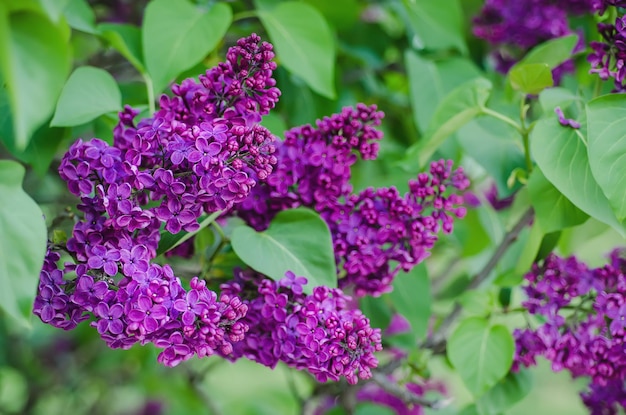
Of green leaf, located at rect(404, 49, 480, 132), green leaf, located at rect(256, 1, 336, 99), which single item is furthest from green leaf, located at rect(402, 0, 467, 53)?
green leaf, located at rect(256, 1, 336, 99)

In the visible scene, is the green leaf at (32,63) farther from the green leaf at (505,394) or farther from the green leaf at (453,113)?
the green leaf at (505,394)

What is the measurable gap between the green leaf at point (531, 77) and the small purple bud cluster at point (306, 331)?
0.42m

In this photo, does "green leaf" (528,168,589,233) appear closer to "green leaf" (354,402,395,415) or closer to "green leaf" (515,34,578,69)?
"green leaf" (515,34,578,69)

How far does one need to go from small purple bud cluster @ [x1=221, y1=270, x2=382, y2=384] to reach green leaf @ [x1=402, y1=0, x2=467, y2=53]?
0.74 meters

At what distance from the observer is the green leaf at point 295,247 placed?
0.89 m

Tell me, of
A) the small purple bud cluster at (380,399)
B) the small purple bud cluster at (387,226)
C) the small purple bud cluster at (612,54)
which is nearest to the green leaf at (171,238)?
the small purple bud cluster at (387,226)

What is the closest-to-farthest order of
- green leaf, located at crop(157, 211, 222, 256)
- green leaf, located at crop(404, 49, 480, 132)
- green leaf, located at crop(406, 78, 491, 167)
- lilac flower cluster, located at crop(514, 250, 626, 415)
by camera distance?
green leaf, located at crop(157, 211, 222, 256) → lilac flower cluster, located at crop(514, 250, 626, 415) → green leaf, located at crop(406, 78, 491, 167) → green leaf, located at crop(404, 49, 480, 132)

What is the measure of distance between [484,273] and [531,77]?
13.3 inches

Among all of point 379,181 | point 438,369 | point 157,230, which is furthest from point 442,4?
point 438,369

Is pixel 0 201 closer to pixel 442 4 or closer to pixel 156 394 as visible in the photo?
pixel 442 4

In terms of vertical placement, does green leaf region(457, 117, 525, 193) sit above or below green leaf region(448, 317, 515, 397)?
above

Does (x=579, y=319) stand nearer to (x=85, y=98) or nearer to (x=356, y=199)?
(x=356, y=199)

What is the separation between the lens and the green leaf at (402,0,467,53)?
146 centimetres

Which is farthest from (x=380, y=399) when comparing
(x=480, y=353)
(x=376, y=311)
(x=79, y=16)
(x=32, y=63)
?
(x=32, y=63)
